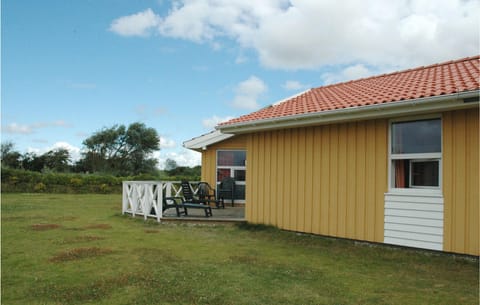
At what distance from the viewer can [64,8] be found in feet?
40.2

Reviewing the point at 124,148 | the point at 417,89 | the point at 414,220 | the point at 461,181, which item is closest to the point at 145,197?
the point at 414,220

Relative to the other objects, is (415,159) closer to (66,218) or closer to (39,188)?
(66,218)

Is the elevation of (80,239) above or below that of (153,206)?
below

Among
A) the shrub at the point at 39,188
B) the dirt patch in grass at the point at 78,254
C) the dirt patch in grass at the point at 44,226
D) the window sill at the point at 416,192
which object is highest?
the window sill at the point at 416,192

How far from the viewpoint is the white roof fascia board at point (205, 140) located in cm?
1418

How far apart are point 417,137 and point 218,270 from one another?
4077 mm

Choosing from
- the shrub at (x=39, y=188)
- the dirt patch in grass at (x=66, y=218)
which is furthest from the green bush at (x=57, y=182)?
the dirt patch in grass at (x=66, y=218)

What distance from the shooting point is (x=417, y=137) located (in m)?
6.51

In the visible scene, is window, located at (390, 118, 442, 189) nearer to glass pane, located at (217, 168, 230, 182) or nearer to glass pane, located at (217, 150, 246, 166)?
glass pane, located at (217, 150, 246, 166)

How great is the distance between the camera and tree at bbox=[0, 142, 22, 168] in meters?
34.3

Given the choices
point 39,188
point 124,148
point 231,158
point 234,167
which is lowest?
point 39,188

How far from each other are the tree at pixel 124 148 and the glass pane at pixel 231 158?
27.3 m

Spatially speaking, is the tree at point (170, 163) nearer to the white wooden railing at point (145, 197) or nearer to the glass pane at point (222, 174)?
the glass pane at point (222, 174)

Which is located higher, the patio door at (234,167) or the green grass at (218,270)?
the patio door at (234,167)
